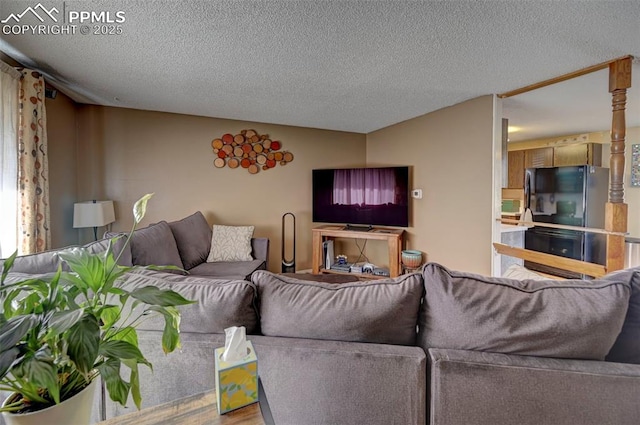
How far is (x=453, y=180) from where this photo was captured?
3021mm

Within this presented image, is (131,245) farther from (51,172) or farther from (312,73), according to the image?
(312,73)

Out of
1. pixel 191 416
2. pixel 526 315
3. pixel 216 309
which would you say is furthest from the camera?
pixel 216 309

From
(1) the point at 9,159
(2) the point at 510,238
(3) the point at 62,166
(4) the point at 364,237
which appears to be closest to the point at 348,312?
(4) the point at 364,237

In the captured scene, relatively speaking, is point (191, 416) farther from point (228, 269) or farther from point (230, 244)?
point (230, 244)

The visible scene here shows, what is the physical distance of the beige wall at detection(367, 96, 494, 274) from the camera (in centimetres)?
272

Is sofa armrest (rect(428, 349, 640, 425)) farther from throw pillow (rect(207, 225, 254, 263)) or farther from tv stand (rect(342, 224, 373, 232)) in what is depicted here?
tv stand (rect(342, 224, 373, 232))

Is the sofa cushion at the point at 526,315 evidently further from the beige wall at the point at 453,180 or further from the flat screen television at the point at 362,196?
the flat screen television at the point at 362,196

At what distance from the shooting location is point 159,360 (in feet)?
3.14

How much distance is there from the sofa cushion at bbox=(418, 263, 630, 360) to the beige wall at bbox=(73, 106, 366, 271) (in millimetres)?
3232

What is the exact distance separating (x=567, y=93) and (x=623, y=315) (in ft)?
9.20

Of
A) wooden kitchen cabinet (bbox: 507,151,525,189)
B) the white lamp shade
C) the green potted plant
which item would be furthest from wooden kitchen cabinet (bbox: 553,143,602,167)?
the white lamp shade

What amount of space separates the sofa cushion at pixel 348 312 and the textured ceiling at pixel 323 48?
1.43m

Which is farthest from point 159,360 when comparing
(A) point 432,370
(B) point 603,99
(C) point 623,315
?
(B) point 603,99

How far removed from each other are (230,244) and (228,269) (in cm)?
51
